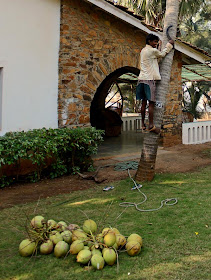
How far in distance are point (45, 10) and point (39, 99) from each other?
2.10m

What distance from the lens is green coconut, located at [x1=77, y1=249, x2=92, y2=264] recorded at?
10.2 feet

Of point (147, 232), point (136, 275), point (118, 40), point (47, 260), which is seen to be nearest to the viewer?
point (136, 275)

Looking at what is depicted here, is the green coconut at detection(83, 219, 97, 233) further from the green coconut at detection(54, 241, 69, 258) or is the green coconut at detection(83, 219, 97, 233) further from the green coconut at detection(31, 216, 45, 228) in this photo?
the green coconut at detection(31, 216, 45, 228)

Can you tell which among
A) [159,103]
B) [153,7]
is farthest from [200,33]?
[159,103]

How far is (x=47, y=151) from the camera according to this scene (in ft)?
21.5

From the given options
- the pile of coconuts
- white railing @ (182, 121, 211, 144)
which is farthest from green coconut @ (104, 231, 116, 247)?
white railing @ (182, 121, 211, 144)

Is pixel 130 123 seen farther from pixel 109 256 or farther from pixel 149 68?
pixel 109 256

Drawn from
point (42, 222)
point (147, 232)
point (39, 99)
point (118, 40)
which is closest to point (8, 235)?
point (42, 222)

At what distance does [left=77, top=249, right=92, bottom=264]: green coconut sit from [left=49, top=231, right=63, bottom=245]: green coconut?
1.14 feet

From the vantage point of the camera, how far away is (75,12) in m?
8.08

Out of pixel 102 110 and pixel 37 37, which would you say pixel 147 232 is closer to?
pixel 37 37

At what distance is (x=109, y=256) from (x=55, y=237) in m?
0.64

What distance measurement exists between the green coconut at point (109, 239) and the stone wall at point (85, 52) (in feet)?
16.8

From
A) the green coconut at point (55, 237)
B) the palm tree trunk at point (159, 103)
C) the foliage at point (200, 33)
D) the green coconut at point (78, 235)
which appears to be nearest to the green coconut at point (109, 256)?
the green coconut at point (78, 235)
